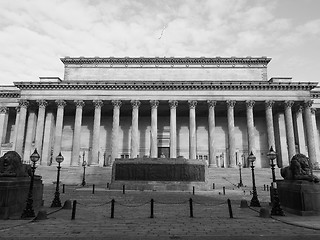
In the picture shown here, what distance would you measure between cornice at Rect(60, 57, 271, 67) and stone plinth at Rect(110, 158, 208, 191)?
31613mm

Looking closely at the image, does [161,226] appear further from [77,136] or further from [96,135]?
[77,136]

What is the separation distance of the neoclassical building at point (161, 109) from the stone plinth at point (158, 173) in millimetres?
18380

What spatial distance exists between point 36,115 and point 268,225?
48445 mm

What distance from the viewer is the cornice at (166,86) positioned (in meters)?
47.1

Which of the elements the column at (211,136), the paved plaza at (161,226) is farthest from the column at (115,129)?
the paved plaza at (161,226)

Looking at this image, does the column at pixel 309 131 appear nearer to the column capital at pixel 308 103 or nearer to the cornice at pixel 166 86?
the column capital at pixel 308 103

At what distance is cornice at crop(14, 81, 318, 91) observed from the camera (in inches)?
1853

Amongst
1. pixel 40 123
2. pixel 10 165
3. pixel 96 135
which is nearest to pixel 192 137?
pixel 96 135

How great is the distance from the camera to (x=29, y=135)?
46906 mm

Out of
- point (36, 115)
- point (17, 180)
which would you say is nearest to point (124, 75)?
point (36, 115)

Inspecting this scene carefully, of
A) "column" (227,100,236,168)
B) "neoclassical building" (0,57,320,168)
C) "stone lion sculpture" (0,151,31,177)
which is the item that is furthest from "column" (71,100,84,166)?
"stone lion sculpture" (0,151,31,177)

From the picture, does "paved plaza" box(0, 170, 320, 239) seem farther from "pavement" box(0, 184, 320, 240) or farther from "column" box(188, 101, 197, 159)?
"column" box(188, 101, 197, 159)

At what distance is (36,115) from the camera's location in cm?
5025

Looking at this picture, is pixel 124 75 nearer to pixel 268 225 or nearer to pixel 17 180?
pixel 17 180
